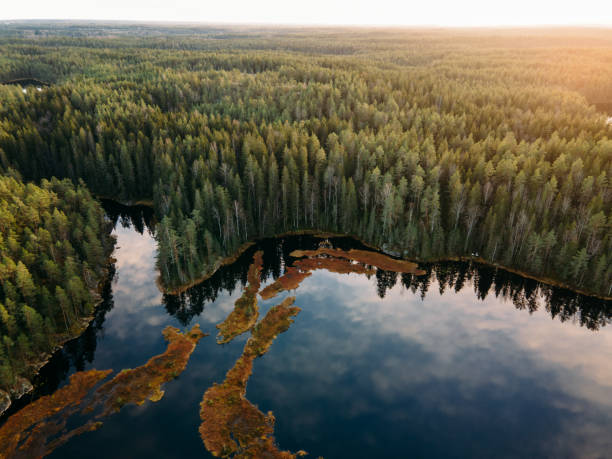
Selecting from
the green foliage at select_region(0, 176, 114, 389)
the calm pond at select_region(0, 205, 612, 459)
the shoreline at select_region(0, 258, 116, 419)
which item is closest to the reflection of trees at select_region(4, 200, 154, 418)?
the calm pond at select_region(0, 205, 612, 459)

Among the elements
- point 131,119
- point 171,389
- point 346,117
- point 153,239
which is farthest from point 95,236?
point 346,117

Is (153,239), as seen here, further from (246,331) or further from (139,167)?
(246,331)

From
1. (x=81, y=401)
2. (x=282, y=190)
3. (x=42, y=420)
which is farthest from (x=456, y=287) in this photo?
(x=42, y=420)

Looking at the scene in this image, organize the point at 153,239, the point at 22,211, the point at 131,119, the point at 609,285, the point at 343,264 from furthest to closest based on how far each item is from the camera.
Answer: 1. the point at 131,119
2. the point at 153,239
3. the point at 343,264
4. the point at 22,211
5. the point at 609,285

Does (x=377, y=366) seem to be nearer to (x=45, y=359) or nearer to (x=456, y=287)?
(x=456, y=287)

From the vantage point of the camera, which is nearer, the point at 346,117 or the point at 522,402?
the point at 522,402

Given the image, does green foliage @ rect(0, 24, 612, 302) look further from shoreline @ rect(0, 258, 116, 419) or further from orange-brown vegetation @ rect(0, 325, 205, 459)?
orange-brown vegetation @ rect(0, 325, 205, 459)

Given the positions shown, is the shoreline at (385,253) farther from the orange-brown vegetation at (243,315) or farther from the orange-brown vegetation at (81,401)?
the orange-brown vegetation at (81,401)

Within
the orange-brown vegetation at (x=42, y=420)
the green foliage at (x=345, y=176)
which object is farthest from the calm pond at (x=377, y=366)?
the green foliage at (x=345, y=176)
